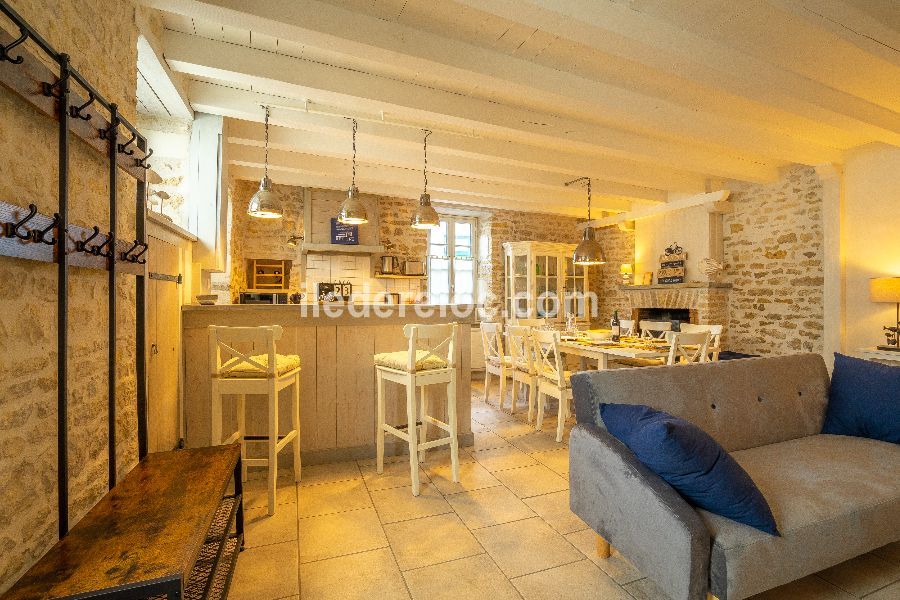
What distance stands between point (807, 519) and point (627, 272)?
5.88 m

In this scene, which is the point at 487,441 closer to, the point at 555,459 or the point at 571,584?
Answer: the point at 555,459

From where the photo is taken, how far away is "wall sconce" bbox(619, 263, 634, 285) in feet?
23.1

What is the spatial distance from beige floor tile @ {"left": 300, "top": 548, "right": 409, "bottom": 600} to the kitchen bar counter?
1222mm

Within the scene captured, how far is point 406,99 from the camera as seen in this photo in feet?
10.8

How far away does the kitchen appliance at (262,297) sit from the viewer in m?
4.98

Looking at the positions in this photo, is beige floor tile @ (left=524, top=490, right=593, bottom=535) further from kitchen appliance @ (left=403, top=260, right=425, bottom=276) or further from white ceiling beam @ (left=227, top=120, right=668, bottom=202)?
kitchen appliance @ (left=403, top=260, right=425, bottom=276)

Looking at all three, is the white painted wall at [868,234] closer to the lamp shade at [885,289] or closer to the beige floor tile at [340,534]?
the lamp shade at [885,289]

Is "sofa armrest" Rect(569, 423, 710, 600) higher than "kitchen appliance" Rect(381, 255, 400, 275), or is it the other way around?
"kitchen appliance" Rect(381, 255, 400, 275)

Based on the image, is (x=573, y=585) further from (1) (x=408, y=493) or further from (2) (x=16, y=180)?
(2) (x=16, y=180)

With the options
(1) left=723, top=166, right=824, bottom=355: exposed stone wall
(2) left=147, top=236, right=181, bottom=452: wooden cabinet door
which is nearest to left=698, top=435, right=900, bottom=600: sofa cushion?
(2) left=147, top=236, right=181, bottom=452: wooden cabinet door

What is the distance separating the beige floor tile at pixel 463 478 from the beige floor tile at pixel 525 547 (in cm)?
48

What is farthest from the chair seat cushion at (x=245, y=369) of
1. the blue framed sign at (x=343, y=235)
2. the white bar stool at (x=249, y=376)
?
the blue framed sign at (x=343, y=235)

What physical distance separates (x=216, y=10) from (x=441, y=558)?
9.78 feet

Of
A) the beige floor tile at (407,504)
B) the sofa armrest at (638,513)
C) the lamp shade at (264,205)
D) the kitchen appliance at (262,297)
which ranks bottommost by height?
the beige floor tile at (407,504)
